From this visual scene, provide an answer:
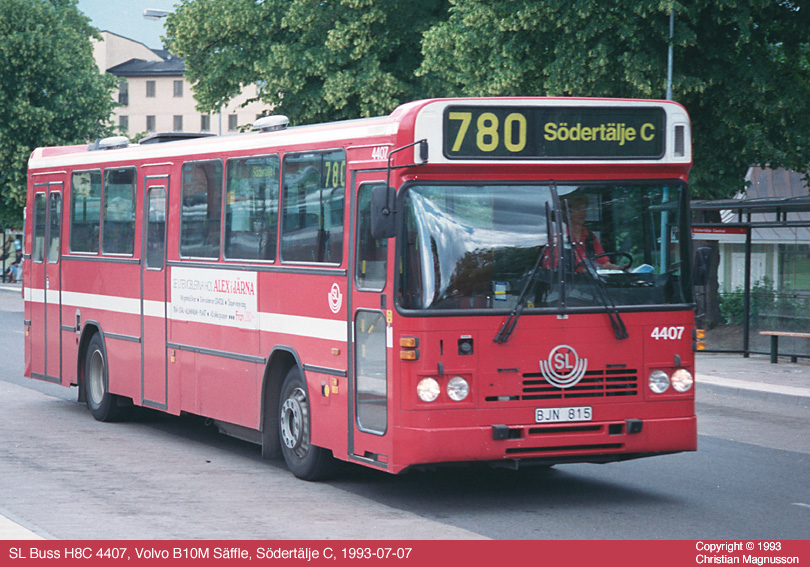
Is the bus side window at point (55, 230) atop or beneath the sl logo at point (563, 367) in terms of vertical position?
atop

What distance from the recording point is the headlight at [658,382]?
9203 mm

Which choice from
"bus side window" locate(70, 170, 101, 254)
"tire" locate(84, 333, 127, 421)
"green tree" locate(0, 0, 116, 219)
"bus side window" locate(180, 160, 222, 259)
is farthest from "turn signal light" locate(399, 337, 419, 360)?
"green tree" locate(0, 0, 116, 219)

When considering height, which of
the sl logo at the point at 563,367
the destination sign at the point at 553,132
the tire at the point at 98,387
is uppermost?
the destination sign at the point at 553,132

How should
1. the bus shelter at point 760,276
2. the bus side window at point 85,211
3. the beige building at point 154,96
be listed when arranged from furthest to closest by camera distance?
the beige building at point 154,96 < the bus shelter at point 760,276 < the bus side window at point 85,211

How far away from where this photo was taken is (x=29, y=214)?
649 inches

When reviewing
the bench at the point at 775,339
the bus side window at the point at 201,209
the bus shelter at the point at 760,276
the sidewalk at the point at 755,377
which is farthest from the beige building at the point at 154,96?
the bus side window at the point at 201,209

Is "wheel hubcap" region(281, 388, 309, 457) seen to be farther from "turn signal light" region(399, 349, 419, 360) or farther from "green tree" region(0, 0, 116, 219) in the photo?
"green tree" region(0, 0, 116, 219)

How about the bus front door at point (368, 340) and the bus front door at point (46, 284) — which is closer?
the bus front door at point (368, 340)

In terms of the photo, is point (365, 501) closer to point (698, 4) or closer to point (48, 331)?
point (48, 331)

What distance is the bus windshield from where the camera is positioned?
28.6ft

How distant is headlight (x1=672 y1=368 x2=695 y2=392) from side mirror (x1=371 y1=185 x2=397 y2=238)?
2.34 metres

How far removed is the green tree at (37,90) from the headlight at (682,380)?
4790 centimetres

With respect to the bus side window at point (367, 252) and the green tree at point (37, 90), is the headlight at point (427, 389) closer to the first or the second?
the bus side window at point (367, 252)

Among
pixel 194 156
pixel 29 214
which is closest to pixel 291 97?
pixel 29 214
